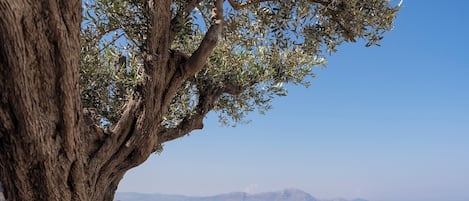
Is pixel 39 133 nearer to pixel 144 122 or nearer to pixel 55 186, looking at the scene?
pixel 55 186

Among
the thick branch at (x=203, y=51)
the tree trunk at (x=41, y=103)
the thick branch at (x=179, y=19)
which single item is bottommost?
the tree trunk at (x=41, y=103)

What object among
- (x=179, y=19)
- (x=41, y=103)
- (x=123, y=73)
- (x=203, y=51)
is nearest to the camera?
(x=41, y=103)

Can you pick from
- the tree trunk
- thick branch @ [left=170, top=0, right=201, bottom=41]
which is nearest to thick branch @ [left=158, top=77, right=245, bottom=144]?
thick branch @ [left=170, top=0, right=201, bottom=41]

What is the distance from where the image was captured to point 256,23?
9828mm

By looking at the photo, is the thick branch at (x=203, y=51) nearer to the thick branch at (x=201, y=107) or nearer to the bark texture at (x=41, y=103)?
the bark texture at (x=41, y=103)

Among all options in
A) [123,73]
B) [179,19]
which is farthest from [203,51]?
[123,73]

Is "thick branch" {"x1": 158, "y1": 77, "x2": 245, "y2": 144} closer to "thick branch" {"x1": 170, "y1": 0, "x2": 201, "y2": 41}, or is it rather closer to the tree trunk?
"thick branch" {"x1": 170, "y1": 0, "x2": 201, "y2": 41}

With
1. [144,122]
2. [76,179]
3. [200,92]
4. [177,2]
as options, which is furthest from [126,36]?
[76,179]

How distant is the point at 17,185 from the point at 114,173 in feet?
8.47

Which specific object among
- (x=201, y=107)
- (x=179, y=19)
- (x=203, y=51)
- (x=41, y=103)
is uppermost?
(x=179, y=19)

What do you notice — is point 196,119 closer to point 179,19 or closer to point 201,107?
point 201,107

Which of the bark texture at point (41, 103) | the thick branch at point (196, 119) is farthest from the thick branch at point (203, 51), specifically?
the thick branch at point (196, 119)

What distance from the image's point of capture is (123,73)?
361 inches

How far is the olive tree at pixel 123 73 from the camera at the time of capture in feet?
14.0
